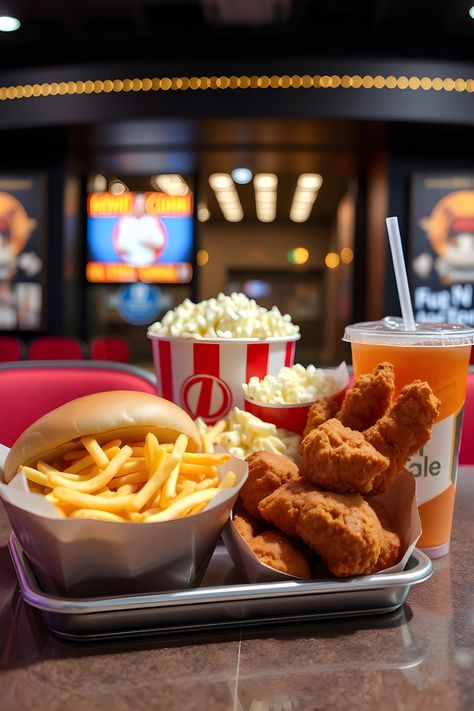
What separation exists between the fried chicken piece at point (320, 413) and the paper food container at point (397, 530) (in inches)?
4.9

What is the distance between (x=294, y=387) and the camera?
1.06 meters

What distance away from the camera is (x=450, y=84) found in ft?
17.5

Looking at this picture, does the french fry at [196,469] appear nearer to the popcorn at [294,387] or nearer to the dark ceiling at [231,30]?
the popcorn at [294,387]

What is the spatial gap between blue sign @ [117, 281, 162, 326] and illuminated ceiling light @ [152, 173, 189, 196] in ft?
3.67

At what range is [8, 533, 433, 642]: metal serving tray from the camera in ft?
2.20

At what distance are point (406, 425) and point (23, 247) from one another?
Answer: 617 cm

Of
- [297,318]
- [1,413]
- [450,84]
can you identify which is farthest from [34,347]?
[297,318]

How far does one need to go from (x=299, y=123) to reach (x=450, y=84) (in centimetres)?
126

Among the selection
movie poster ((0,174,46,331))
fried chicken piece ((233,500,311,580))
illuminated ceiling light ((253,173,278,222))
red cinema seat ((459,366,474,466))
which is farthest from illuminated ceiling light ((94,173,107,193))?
fried chicken piece ((233,500,311,580))

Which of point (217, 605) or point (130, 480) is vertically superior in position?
point (130, 480)

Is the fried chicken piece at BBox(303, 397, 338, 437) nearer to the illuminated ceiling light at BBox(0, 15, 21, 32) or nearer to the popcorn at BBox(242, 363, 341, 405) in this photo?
the popcorn at BBox(242, 363, 341, 405)

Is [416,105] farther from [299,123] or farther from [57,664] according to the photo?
[57,664]

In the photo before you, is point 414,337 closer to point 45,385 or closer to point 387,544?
point 387,544

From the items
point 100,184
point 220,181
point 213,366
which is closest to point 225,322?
point 213,366
